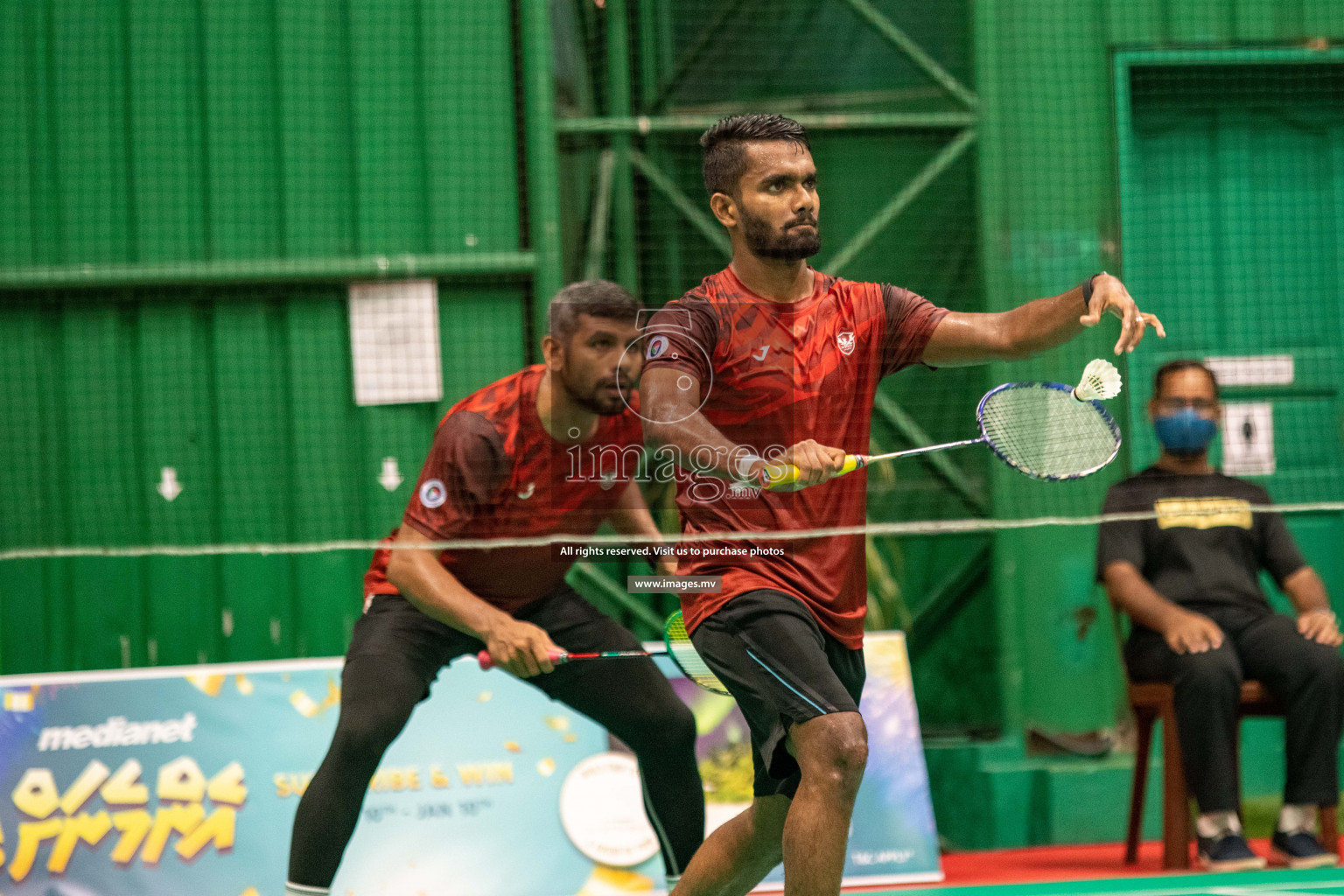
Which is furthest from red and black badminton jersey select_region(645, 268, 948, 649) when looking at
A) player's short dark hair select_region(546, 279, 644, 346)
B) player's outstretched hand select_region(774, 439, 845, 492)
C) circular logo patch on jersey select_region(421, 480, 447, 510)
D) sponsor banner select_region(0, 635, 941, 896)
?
sponsor banner select_region(0, 635, 941, 896)

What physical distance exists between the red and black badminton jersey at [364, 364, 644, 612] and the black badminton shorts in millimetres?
1016

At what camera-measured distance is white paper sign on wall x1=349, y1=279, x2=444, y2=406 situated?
18.9 ft

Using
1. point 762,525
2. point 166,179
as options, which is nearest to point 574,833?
point 762,525

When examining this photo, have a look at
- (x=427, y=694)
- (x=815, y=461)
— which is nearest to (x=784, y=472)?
(x=815, y=461)

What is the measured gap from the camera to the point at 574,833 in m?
4.79

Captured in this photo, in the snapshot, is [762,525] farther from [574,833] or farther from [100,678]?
[100,678]

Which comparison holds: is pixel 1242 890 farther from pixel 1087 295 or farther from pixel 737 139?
pixel 737 139

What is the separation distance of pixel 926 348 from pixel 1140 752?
2.20 metres

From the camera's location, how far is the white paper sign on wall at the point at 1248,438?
594 cm

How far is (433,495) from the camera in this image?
416 cm

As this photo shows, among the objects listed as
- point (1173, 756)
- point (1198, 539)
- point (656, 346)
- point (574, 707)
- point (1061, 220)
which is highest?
point (1061, 220)

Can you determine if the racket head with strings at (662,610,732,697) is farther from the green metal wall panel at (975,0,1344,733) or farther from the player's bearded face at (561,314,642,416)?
the green metal wall panel at (975,0,1344,733)

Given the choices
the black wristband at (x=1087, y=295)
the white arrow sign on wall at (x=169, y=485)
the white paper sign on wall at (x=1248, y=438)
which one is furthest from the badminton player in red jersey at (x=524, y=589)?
the white paper sign on wall at (x=1248, y=438)

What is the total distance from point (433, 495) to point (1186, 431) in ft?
9.04
